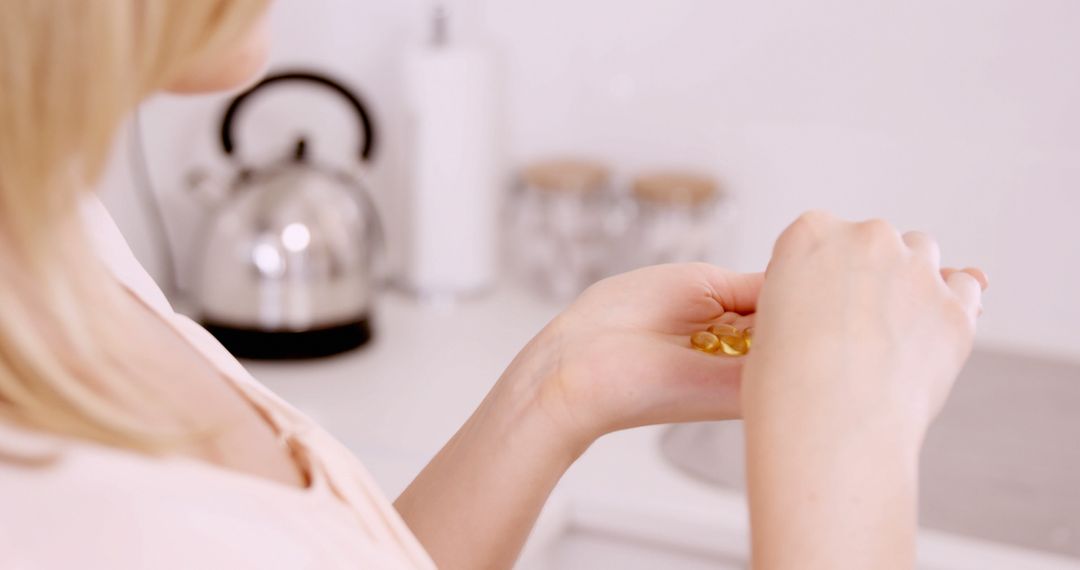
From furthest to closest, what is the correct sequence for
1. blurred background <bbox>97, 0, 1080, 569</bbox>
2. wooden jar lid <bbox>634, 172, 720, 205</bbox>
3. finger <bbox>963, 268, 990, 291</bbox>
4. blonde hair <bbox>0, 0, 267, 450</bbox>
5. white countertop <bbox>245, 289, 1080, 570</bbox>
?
wooden jar lid <bbox>634, 172, 720, 205</bbox>
blurred background <bbox>97, 0, 1080, 569</bbox>
white countertop <bbox>245, 289, 1080, 570</bbox>
finger <bbox>963, 268, 990, 291</bbox>
blonde hair <bbox>0, 0, 267, 450</bbox>

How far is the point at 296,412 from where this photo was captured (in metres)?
0.60

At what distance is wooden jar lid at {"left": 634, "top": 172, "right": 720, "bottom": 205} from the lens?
154 centimetres

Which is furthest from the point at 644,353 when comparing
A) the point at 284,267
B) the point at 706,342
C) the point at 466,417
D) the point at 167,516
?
the point at 284,267

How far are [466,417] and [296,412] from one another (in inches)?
28.2

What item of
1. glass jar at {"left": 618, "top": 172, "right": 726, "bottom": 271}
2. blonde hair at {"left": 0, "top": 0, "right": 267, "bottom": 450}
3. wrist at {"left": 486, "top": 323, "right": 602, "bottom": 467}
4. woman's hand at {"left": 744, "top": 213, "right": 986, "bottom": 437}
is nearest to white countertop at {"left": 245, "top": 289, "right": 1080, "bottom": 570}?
glass jar at {"left": 618, "top": 172, "right": 726, "bottom": 271}

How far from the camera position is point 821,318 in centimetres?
57

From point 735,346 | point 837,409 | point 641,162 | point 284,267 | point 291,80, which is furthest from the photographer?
Answer: point 641,162

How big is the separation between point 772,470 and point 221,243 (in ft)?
3.38

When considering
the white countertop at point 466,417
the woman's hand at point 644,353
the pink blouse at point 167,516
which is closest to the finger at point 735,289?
the woman's hand at point 644,353

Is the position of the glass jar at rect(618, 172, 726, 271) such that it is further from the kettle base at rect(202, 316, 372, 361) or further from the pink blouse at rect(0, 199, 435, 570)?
the pink blouse at rect(0, 199, 435, 570)

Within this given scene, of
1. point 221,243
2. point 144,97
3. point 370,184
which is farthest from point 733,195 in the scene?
point 144,97

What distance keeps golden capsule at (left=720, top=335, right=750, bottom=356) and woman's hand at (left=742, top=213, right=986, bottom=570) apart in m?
0.07

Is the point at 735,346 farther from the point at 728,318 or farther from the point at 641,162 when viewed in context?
the point at 641,162

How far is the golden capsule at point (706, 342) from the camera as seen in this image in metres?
0.68
